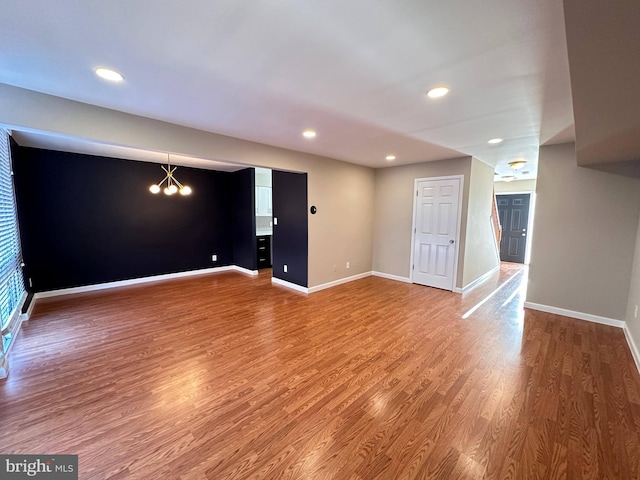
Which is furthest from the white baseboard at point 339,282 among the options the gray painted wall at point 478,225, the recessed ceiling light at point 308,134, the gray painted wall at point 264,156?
the recessed ceiling light at point 308,134

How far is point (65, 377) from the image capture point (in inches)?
90.3

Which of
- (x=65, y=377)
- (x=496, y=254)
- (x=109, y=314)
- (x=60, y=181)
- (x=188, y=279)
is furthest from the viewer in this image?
(x=496, y=254)

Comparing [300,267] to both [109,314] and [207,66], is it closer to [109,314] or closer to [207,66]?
[109,314]

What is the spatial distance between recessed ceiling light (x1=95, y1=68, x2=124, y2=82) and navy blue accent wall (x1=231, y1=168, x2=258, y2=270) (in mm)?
3668

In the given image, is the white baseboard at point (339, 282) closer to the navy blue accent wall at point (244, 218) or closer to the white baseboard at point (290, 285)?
the white baseboard at point (290, 285)

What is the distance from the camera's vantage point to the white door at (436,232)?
15.6 feet

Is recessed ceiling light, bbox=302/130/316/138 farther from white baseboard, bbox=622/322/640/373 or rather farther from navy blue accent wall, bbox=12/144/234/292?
white baseboard, bbox=622/322/640/373

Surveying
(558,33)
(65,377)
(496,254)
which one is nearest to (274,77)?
(558,33)

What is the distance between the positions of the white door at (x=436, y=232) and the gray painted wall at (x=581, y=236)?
1.17 m

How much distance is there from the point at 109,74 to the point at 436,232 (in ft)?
16.2

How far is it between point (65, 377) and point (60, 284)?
3.09 m

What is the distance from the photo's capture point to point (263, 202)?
6223 millimetres

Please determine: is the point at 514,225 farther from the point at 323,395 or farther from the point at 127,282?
the point at 127,282

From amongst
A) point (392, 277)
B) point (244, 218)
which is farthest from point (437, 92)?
point (244, 218)
